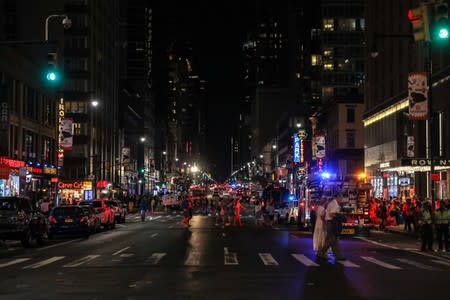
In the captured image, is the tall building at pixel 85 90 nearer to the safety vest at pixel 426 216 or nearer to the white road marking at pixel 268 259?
the safety vest at pixel 426 216

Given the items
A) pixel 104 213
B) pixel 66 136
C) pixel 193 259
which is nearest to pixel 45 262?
pixel 193 259

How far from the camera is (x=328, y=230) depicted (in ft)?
69.4

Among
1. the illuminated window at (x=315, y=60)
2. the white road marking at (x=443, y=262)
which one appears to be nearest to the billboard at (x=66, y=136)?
the white road marking at (x=443, y=262)

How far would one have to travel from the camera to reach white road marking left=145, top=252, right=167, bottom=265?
66.3 ft

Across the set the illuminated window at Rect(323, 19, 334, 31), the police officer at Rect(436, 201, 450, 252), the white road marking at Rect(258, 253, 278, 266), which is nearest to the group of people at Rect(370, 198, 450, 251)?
the police officer at Rect(436, 201, 450, 252)

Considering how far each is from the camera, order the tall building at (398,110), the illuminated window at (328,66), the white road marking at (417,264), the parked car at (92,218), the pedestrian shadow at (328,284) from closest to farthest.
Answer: the pedestrian shadow at (328,284) → the white road marking at (417,264) → the parked car at (92,218) → the tall building at (398,110) → the illuminated window at (328,66)

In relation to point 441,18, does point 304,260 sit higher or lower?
lower

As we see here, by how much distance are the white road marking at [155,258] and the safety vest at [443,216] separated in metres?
10.3

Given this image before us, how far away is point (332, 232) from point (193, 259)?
4.17 meters

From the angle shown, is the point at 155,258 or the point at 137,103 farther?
the point at 137,103

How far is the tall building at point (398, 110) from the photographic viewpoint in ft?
159

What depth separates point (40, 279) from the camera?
16234mm

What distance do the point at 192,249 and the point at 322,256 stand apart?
18.1ft

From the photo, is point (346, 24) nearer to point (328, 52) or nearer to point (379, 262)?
point (328, 52)
